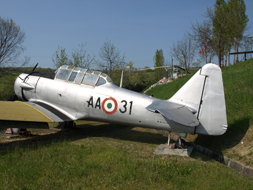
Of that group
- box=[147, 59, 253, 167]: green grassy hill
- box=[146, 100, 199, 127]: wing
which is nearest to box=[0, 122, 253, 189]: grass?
box=[147, 59, 253, 167]: green grassy hill

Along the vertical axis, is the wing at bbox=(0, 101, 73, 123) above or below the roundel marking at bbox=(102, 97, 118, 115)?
below

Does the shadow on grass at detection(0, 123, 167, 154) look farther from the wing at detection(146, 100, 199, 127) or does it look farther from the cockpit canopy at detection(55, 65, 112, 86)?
the cockpit canopy at detection(55, 65, 112, 86)

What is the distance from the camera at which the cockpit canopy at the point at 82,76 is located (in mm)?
7258

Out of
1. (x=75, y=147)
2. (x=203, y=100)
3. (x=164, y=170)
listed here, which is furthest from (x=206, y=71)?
(x=75, y=147)

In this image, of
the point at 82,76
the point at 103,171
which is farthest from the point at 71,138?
the point at 103,171

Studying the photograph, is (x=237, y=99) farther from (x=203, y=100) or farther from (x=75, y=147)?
(x=75, y=147)

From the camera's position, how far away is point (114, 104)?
6484 millimetres

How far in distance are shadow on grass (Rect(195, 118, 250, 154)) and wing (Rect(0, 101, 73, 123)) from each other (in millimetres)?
5221

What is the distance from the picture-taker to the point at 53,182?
11.7 ft

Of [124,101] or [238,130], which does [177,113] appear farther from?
[238,130]

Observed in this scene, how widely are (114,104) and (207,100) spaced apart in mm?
3018

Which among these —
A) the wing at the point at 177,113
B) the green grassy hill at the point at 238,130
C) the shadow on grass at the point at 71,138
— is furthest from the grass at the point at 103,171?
the wing at the point at 177,113

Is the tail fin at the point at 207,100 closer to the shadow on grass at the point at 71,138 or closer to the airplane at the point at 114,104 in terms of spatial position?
the airplane at the point at 114,104

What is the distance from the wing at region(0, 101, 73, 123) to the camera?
577 centimetres
